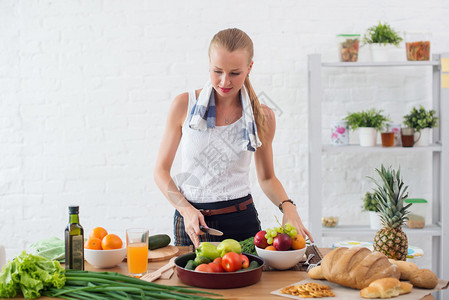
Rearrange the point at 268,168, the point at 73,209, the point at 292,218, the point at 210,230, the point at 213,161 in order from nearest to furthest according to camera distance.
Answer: the point at 73,209 → the point at 210,230 → the point at 292,218 → the point at 213,161 → the point at 268,168

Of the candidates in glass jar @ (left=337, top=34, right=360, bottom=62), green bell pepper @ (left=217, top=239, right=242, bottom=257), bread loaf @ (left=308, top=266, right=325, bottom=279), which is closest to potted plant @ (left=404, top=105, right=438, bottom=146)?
glass jar @ (left=337, top=34, right=360, bottom=62)

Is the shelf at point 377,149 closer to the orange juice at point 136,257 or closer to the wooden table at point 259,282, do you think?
the wooden table at point 259,282

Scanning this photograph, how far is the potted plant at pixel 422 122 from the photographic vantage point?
133 inches

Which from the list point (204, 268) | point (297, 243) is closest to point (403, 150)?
point (297, 243)

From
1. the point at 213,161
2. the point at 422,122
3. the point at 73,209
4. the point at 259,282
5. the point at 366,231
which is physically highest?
the point at 422,122

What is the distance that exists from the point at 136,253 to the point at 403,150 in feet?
7.58

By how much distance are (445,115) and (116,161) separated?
2.35 m

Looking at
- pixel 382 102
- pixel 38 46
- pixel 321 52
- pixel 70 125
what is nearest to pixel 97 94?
pixel 70 125

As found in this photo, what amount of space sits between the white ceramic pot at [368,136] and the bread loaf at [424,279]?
1.96m

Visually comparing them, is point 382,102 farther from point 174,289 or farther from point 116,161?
point 174,289

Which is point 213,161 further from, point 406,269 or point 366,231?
point 366,231

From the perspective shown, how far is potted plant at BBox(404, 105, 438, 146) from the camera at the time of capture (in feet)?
11.1

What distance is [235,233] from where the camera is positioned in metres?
2.33

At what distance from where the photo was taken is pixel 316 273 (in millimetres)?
1629
